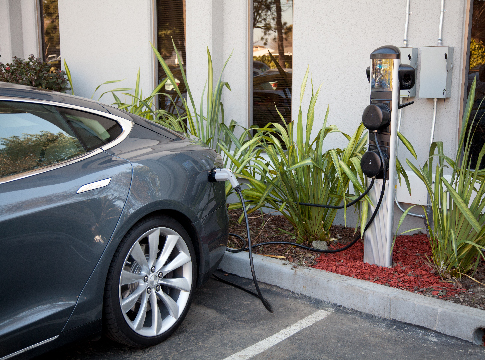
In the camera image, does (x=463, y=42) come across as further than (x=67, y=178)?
Yes

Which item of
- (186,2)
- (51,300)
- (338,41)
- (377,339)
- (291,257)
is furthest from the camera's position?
(186,2)

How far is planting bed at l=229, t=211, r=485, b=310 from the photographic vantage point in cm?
363

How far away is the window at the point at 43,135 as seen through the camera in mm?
2654

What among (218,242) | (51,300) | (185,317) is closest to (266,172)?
(218,242)

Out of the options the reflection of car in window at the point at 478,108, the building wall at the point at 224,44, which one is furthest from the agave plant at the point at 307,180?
the building wall at the point at 224,44

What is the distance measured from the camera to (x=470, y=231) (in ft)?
12.3

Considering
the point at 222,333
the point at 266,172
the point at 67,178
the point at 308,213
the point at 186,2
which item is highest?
the point at 186,2

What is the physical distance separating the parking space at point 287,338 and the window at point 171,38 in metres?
4.10

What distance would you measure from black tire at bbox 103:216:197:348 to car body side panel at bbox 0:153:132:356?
19 centimetres

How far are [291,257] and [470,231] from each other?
4.35 feet

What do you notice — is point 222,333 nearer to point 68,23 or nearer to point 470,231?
point 470,231

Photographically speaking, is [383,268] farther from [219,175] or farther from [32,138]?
[32,138]

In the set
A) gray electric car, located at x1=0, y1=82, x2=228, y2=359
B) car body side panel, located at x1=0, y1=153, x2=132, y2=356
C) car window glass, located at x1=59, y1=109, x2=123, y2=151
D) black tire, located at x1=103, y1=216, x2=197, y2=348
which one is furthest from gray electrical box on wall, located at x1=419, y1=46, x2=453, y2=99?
car body side panel, located at x1=0, y1=153, x2=132, y2=356

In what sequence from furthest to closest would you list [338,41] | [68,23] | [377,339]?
[68,23], [338,41], [377,339]
